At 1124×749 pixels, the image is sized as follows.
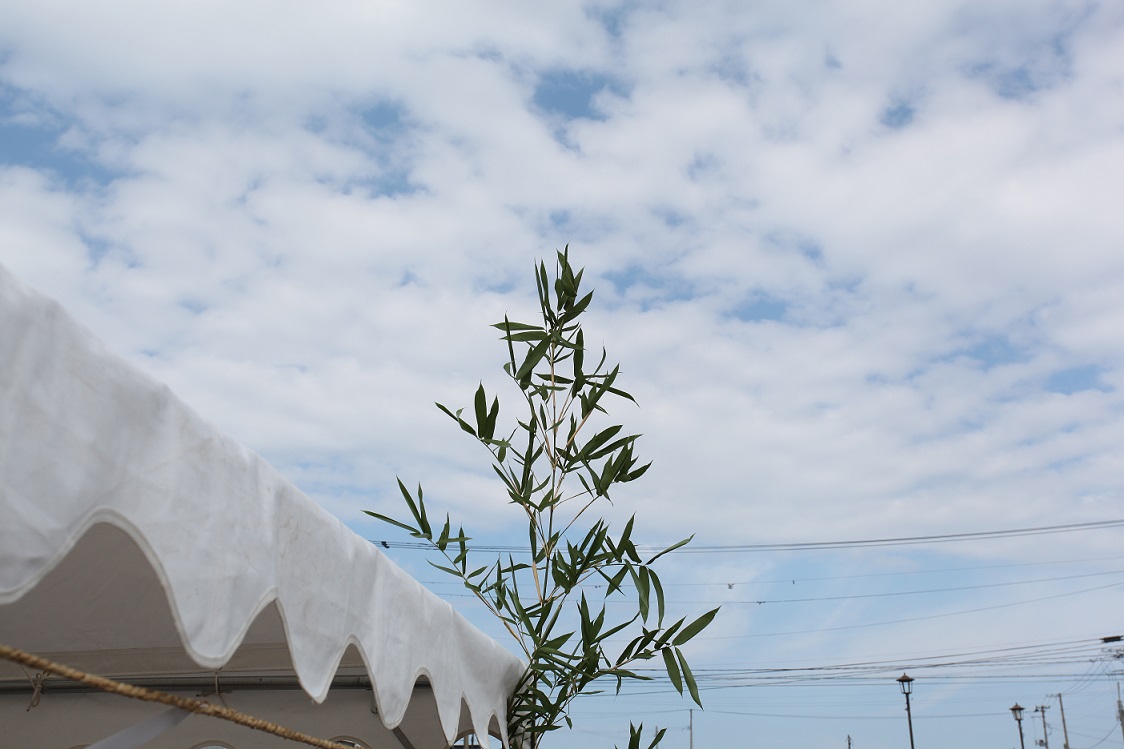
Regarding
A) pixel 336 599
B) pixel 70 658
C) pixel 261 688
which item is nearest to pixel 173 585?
pixel 336 599

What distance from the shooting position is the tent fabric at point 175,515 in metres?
1.09

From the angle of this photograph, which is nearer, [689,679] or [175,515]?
[175,515]

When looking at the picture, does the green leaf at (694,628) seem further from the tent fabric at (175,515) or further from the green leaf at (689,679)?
the tent fabric at (175,515)

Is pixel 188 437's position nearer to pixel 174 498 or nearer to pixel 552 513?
pixel 174 498

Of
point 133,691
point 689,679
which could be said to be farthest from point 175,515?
point 689,679

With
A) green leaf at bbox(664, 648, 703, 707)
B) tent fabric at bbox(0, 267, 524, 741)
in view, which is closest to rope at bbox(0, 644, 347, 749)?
tent fabric at bbox(0, 267, 524, 741)

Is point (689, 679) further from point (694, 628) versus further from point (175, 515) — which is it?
point (175, 515)

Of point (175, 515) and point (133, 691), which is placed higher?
point (175, 515)

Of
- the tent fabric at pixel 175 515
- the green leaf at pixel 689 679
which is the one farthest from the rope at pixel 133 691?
the green leaf at pixel 689 679

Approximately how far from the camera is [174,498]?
4.47 feet

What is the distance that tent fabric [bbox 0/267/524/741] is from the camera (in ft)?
3.57

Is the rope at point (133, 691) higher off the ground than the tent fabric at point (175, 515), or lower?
lower

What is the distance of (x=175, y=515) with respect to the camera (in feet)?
4.46

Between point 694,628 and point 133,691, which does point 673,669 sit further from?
point 133,691
